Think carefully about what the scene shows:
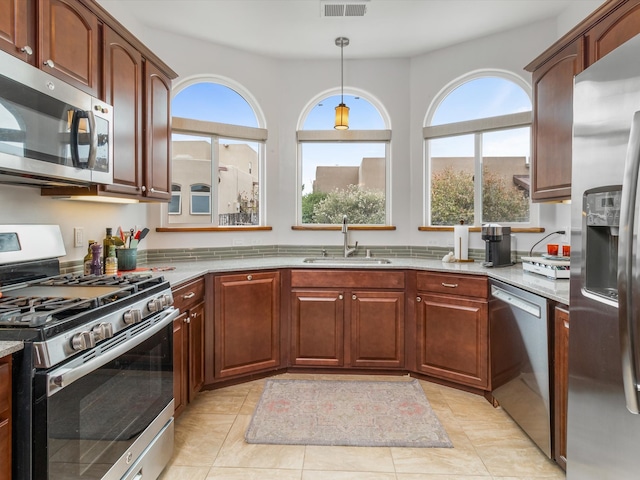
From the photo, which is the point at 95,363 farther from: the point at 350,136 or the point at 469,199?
the point at 469,199

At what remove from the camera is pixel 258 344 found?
9.85 feet

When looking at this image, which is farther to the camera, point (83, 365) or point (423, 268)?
point (423, 268)

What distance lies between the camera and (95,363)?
1343 mm

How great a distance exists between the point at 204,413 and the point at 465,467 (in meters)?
1.62

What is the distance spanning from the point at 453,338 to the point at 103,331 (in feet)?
7.57

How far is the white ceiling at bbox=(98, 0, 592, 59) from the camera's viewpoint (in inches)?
111

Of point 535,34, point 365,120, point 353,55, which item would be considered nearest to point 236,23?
point 353,55

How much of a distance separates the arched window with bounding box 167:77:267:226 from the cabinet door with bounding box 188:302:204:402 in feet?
3.66

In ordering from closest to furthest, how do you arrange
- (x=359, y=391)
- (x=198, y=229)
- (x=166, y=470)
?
(x=166, y=470)
(x=359, y=391)
(x=198, y=229)

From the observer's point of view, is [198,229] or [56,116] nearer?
[56,116]

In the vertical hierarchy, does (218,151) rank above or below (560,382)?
above

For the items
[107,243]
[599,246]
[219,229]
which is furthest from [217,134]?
[599,246]

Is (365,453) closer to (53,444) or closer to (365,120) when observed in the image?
(53,444)

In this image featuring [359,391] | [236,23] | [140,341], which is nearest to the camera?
[140,341]
